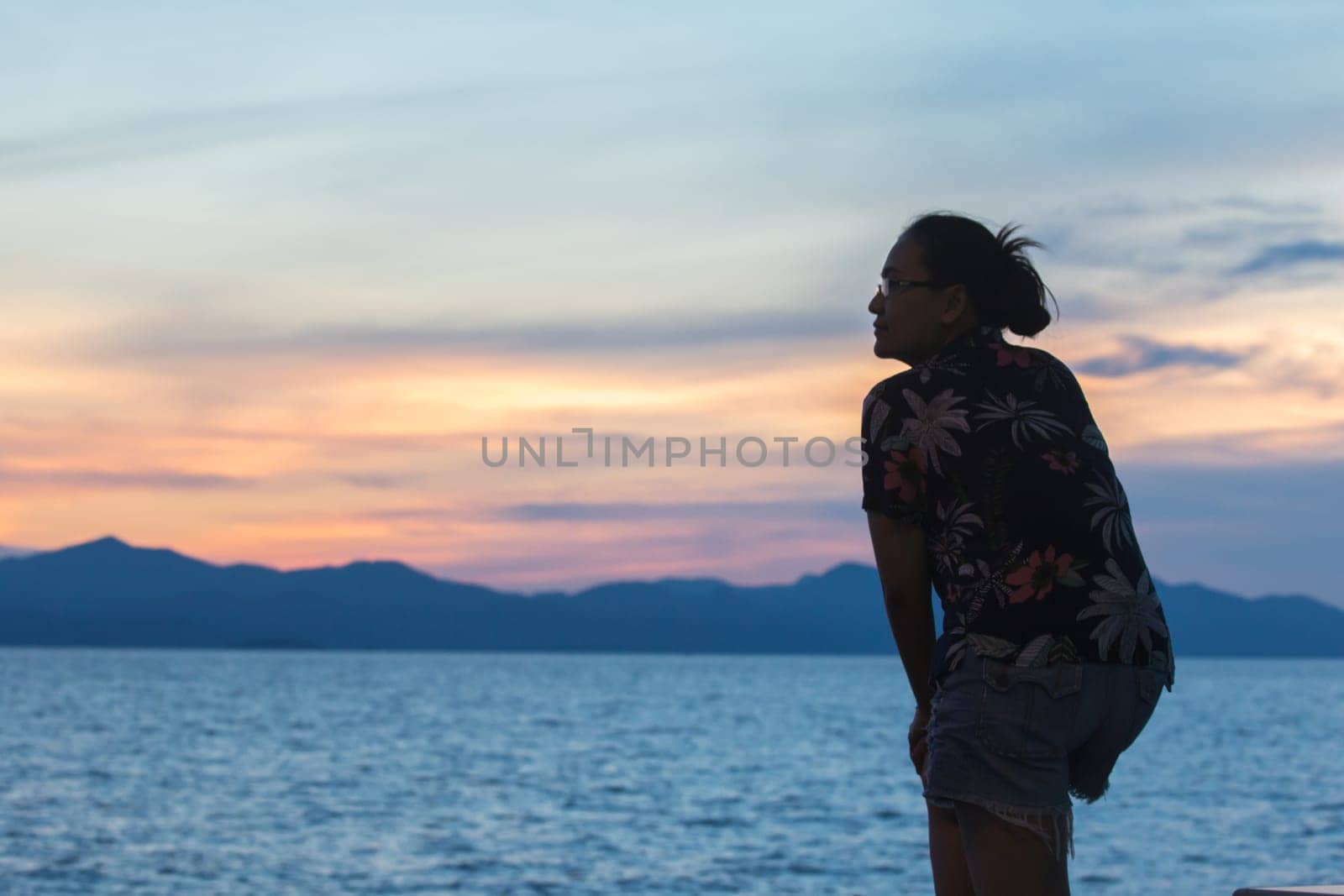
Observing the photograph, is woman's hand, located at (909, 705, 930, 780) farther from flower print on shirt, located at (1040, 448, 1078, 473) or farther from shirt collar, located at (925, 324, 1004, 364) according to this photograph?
shirt collar, located at (925, 324, 1004, 364)

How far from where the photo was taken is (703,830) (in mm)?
31859

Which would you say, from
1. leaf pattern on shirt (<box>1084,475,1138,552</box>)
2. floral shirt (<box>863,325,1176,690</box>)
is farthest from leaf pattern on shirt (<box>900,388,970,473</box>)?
leaf pattern on shirt (<box>1084,475,1138,552</box>)

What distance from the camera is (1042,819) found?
2635mm

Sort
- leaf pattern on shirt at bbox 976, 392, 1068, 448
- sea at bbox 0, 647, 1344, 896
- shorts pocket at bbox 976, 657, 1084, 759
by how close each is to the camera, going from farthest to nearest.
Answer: sea at bbox 0, 647, 1344, 896, leaf pattern on shirt at bbox 976, 392, 1068, 448, shorts pocket at bbox 976, 657, 1084, 759

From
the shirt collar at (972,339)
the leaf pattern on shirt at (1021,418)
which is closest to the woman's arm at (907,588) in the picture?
the leaf pattern on shirt at (1021,418)

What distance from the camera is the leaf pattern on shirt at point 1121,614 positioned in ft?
8.66

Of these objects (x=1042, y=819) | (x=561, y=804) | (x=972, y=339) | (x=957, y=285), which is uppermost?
(x=957, y=285)

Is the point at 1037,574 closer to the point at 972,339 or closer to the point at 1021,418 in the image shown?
the point at 1021,418

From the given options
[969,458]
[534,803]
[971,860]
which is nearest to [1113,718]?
[971,860]

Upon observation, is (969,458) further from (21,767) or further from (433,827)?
(21,767)

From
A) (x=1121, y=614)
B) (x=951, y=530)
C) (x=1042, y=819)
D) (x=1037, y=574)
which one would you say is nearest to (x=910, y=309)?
(x=951, y=530)

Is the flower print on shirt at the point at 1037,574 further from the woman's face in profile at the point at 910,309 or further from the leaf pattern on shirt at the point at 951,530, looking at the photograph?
the woman's face in profile at the point at 910,309

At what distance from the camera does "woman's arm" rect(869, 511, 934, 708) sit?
8.94 ft

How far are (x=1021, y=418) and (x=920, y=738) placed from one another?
2.08ft
